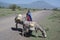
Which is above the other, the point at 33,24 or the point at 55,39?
the point at 33,24

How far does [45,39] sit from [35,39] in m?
0.86

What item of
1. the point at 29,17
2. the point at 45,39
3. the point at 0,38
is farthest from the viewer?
the point at 29,17

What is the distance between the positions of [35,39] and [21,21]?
11.4ft

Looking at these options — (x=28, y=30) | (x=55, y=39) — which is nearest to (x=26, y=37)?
(x=28, y=30)

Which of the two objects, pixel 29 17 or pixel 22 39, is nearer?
pixel 22 39

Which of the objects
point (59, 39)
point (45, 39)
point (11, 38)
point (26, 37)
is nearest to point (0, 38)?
point (11, 38)

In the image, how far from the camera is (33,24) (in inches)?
666

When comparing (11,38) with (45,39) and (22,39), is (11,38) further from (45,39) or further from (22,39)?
(45,39)

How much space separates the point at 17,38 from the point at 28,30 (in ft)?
5.17

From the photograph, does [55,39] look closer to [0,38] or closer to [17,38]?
[17,38]

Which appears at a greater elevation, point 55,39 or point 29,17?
point 29,17

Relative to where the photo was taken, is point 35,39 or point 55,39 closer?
point 35,39

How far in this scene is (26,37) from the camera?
1688cm

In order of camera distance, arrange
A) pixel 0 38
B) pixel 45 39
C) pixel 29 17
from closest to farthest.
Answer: pixel 0 38, pixel 45 39, pixel 29 17
